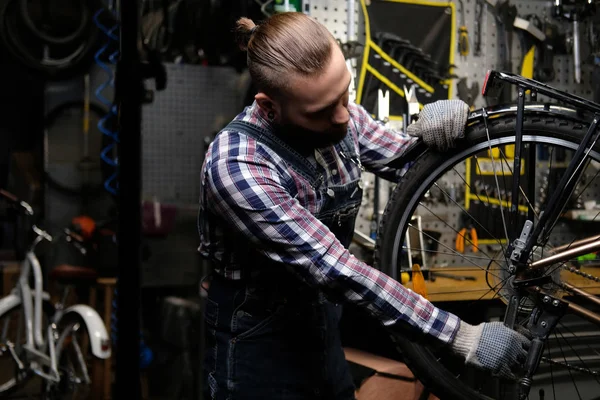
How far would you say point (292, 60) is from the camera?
1346 millimetres

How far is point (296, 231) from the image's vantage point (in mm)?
1311

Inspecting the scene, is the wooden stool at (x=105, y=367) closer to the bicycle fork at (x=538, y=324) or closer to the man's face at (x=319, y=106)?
the man's face at (x=319, y=106)

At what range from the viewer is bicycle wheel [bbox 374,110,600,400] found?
1.47 metres

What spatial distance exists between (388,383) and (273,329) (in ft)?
2.01

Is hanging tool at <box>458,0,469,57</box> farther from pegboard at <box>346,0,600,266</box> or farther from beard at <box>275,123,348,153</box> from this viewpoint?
beard at <box>275,123,348,153</box>

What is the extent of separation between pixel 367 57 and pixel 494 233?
75 centimetres

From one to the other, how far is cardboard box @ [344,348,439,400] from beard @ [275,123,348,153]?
807 millimetres

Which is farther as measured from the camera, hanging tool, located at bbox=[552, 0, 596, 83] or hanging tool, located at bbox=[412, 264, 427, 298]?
hanging tool, located at bbox=[552, 0, 596, 83]

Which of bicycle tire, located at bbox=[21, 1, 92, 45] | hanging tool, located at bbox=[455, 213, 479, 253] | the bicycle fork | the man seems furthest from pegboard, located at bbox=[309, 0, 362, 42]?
bicycle tire, located at bbox=[21, 1, 92, 45]

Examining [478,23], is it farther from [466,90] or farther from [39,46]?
[39,46]

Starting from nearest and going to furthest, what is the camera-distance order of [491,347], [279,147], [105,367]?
[491,347], [279,147], [105,367]

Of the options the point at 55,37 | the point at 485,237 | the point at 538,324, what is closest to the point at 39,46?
the point at 55,37

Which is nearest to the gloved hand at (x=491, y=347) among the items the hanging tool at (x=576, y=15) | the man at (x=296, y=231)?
the man at (x=296, y=231)

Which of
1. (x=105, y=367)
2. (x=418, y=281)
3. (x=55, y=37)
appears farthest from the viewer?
(x=55, y=37)
